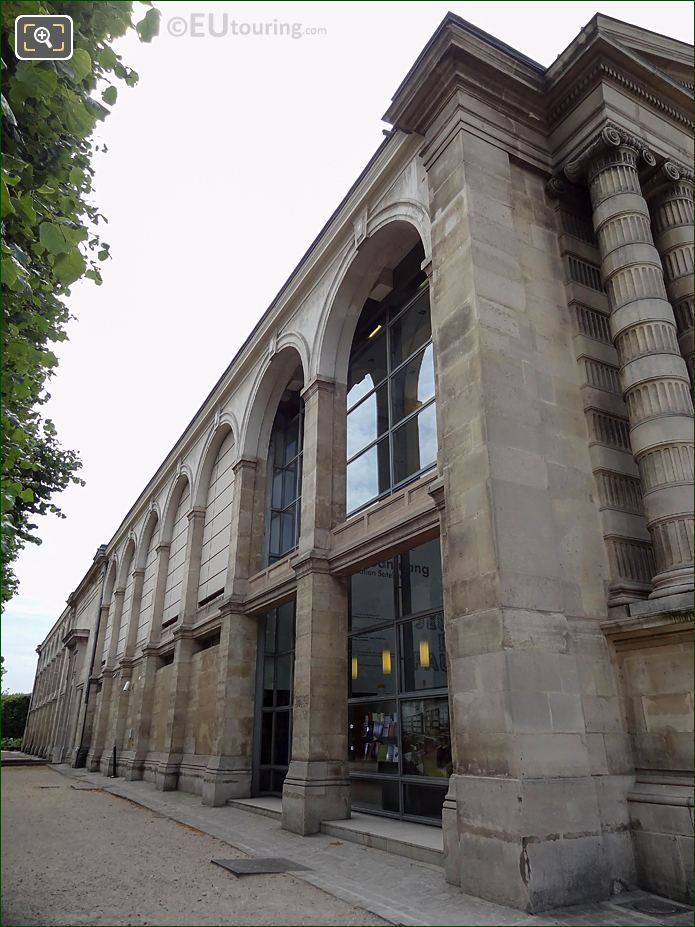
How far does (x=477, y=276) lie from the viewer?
29.6 ft

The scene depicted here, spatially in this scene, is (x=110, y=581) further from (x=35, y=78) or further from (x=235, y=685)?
(x=35, y=78)

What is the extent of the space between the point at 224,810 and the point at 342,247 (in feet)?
40.8

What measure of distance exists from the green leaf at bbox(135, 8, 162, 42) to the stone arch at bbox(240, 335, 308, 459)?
1152 centimetres

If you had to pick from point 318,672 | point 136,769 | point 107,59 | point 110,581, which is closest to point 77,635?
point 110,581

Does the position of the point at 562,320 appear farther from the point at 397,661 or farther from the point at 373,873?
the point at 373,873

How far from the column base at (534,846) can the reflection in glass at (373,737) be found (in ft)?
14.9

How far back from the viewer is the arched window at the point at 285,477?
1756cm

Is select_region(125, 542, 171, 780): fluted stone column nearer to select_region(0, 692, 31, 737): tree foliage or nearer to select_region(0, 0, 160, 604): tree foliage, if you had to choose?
select_region(0, 0, 160, 604): tree foliage

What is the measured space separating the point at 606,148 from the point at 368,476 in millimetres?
7209

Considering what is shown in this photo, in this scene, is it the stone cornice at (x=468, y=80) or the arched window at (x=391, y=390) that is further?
the arched window at (x=391, y=390)

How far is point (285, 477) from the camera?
18156mm

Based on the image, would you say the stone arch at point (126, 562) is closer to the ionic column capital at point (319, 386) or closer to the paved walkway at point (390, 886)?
the ionic column capital at point (319, 386)

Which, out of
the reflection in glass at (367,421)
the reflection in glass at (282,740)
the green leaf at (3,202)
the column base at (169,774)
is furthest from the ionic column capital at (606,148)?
the column base at (169,774)

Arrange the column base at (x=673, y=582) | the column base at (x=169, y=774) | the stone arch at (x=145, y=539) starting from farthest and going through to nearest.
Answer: the stone arch at (x=145, y=539)
the column base at (x=169, y=774)
the column base at (x=673, y=582)
